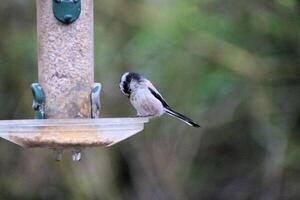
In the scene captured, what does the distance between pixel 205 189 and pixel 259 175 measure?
0.41 m

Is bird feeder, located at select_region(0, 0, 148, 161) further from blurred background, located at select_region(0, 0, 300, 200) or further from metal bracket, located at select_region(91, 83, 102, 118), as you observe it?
blurred background, located at select_region(0, 0, 300, 200)

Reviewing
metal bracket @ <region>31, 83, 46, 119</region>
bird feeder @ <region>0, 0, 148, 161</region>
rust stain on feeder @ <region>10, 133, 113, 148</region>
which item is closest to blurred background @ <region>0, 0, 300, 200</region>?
bird feeder @ <region>0, 0, 148, 161</region>

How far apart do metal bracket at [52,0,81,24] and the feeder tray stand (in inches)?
25.3

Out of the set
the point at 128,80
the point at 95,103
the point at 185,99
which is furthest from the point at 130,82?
the point at 185,99

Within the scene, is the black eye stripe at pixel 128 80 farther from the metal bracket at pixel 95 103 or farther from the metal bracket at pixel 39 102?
the metal bracket at pixel 39 102

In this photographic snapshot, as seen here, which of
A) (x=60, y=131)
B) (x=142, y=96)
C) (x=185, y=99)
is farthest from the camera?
(x=185, y=99)

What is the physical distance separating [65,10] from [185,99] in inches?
96.9

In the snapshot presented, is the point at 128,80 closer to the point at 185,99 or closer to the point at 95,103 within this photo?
the point at 95,103

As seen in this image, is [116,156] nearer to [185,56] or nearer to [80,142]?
[185,56]

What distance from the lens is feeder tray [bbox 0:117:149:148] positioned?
4258mm

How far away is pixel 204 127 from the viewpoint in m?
7.38

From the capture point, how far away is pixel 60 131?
14.0 feet

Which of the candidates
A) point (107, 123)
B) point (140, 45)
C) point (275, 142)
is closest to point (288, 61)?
point (275, 142)

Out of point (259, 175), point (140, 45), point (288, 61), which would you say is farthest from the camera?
point (259, 175)
